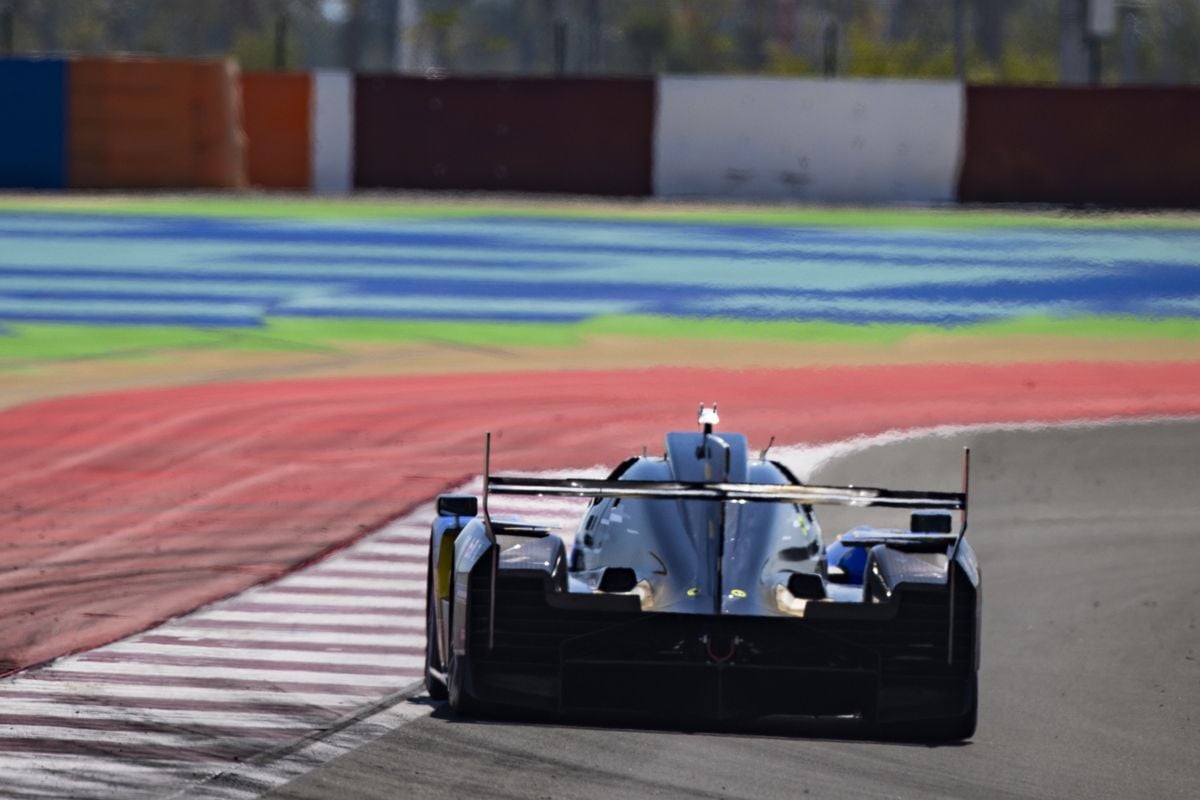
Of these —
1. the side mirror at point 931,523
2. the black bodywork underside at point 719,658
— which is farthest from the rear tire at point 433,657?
the side mirror at point 931,523

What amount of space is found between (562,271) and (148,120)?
10613mm

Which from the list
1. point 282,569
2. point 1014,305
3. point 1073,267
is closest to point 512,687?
point 282,569

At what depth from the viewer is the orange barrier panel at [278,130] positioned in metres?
37.8

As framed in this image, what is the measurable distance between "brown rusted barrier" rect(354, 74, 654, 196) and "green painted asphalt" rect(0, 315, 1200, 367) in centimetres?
1318

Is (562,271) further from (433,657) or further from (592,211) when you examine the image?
(433,657)

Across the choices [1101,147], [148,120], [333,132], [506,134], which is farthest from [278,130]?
[1101,147]

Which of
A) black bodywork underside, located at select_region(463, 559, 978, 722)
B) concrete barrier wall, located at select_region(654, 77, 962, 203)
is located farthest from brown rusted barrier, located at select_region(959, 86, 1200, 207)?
black bodywork underside, located at select_region(463, 559, 978, 722)

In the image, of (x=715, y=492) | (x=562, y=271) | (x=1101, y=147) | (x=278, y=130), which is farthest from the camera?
(x=278, y=130)

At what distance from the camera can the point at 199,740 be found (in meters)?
9.05

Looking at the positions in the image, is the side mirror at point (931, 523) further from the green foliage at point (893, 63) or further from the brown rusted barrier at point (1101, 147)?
the green foliage at point (893, 63)

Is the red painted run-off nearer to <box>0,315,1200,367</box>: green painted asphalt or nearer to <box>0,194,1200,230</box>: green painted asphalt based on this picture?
<box>0,315,1200,367</box>: green painted asphalt

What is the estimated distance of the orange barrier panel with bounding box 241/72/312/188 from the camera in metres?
37.8

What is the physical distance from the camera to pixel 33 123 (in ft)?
119

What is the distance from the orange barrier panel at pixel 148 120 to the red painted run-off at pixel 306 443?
17.6 metres
